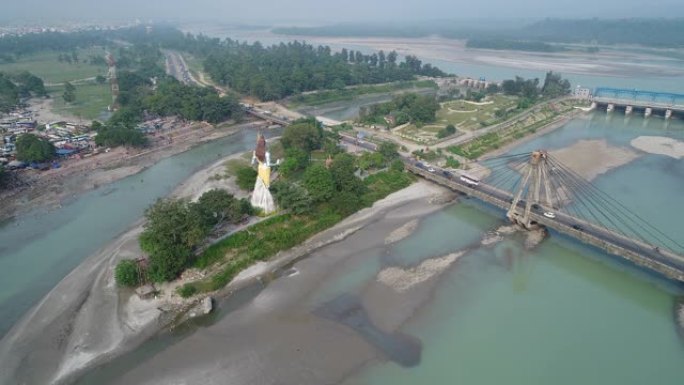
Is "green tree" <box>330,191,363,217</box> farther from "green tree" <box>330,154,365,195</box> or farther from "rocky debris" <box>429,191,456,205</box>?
"rocky debris" <box>429,191,456,205</box>

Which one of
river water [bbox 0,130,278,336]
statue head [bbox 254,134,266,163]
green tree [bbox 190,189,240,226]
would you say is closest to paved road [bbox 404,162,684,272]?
statue head [bbox 254,134,266,163]

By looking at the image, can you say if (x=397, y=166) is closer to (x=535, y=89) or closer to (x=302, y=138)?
(x=302, y=138)

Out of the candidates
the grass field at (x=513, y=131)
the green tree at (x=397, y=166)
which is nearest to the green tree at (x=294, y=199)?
the green tree at (x=397, y=166)

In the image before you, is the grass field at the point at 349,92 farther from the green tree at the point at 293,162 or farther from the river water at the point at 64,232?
the river water at the point at 64,232

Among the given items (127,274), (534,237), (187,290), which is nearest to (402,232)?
(534,237)

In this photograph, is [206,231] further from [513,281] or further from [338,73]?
[338,73]
